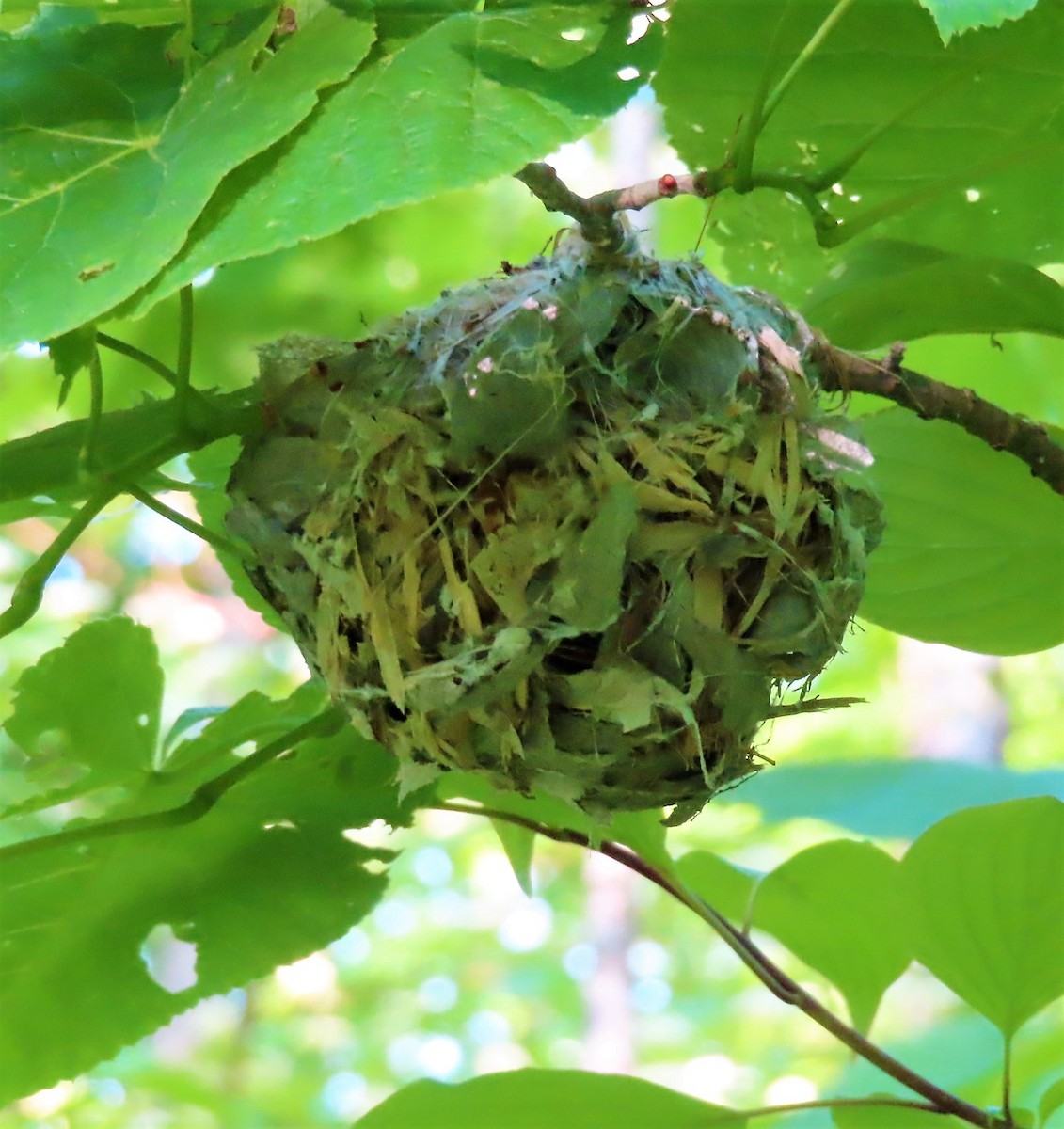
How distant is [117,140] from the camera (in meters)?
0.46

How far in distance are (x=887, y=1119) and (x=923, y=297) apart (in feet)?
1.90

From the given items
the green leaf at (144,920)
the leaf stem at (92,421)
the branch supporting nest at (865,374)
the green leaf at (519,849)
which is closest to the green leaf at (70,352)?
the leaf stem at (92,421)

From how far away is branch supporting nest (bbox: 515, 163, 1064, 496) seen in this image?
1.59ft

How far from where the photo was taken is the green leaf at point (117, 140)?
41 cm

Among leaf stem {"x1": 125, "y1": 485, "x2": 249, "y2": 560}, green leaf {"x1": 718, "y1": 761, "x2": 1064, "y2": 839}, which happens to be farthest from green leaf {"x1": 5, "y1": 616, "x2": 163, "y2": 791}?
green leaf {"x1": 718, "y1": 761, "x2": 1064, "y2": 839}

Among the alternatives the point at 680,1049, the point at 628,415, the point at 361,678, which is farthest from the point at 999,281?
the point at 680,1049

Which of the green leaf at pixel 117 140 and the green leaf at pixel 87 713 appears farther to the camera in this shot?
the green leaf at pixel 87 713

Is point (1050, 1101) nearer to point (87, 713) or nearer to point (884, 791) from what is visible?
point (884, 791)

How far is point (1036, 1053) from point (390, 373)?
1057 millimetres

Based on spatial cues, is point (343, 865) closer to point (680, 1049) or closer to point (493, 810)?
point (493, 810)

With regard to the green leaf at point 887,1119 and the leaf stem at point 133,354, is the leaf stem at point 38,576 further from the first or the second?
the green leaf at point 887,1119

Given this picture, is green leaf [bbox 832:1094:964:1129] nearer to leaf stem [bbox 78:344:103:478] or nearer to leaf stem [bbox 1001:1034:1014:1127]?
leaf stem [bbox 1001:1034:1014:1127]

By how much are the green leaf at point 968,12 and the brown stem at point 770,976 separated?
0.50 meters

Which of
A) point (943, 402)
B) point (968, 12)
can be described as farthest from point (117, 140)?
point (943, 402)
